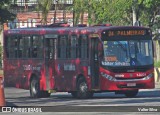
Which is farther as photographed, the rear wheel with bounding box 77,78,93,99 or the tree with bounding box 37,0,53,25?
the tree with bounding box 37,0,53,25

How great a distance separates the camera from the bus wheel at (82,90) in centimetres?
3481

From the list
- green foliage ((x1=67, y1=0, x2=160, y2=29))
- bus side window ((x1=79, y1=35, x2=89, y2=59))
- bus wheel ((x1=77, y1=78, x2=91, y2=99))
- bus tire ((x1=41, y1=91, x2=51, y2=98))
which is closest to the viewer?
bus side window ((x1=79, y1=35, x2=89, y2=59))

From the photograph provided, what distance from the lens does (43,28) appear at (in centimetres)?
3750

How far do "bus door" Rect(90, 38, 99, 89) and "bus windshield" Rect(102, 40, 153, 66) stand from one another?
37cm

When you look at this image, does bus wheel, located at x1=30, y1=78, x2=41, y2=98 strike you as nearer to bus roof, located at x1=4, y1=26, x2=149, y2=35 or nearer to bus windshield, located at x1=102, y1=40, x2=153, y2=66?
bus roof, located at x1=4, y1=26, x2=149, y2=35

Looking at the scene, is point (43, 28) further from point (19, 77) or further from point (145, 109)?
point (145, 109)

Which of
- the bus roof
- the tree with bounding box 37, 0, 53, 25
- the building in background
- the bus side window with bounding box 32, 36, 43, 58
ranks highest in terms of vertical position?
the bus roof

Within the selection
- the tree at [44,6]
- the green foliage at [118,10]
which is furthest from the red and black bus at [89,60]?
the tree at [44,6]

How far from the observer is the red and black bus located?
34.3m

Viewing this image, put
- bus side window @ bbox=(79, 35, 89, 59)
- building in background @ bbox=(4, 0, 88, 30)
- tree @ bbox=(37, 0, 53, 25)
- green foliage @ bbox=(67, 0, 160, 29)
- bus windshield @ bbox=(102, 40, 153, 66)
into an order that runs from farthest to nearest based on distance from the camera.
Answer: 1. building in background @ bbox=(4, 0, 88, 30)
2. tree @ bbox=(37, 0, 53, 25)
3. green foliage @ bbox=(67, 0, 160, 29)
4. bus side window @ bbox=(79, 35, 89, 59)
5. bus windshield @ bbox=(102, 40, 153, 66)

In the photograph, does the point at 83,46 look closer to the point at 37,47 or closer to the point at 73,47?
the point at 73,47

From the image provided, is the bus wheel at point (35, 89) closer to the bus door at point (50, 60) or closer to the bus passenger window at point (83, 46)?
the bus door at point (50, 60)

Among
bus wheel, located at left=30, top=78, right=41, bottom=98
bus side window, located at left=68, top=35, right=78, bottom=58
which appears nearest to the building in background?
bus wheel, located at left=30, top=78, right=41, bottom=98

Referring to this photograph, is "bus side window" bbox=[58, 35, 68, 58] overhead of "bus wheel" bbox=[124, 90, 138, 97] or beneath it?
overhead
